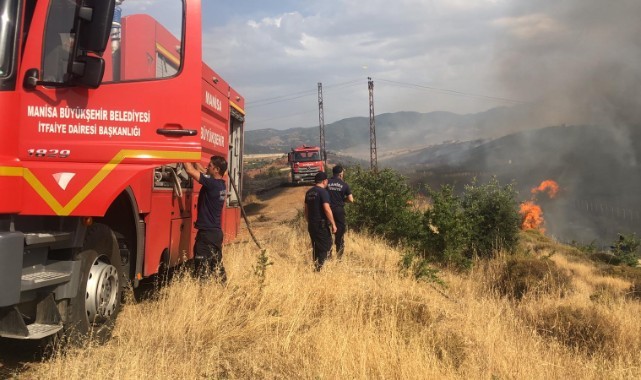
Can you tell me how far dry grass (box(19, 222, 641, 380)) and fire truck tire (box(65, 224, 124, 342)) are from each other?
17 centimetres

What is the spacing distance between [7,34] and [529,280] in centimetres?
975

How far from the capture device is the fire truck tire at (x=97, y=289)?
3.79m

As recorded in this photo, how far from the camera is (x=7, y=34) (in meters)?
3.24

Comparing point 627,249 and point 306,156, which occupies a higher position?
point 306,156

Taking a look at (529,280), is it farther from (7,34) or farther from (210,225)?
(7,34)

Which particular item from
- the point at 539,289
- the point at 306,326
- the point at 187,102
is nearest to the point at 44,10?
the point at 187,102

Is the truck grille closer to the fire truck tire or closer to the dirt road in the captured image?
the dirt road

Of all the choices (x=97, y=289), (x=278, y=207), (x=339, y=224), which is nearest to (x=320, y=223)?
(x=339, y=224)

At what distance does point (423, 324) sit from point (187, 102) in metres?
3.13

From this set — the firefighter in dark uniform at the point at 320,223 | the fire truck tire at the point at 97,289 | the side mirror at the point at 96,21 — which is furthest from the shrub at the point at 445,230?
the side mirror at the point at 96,21

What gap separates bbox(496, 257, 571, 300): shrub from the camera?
384 inches

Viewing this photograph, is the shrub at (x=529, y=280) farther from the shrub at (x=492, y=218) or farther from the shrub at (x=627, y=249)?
the shrub at (x=627, y=249)

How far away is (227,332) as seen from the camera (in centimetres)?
444

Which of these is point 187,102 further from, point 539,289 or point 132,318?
point 539,289
